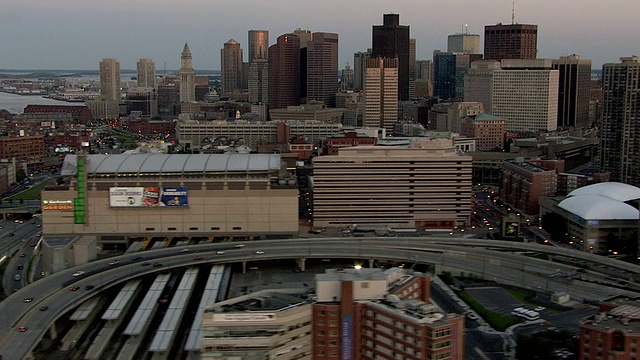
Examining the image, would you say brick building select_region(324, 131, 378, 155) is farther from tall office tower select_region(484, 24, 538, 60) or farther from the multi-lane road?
tall office tower select_region(484, 24, 538, 60)

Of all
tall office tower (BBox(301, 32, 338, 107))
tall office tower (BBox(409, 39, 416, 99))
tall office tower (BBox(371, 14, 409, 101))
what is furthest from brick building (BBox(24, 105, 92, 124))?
tall office tower (BBox(409, 39, 416, 99))

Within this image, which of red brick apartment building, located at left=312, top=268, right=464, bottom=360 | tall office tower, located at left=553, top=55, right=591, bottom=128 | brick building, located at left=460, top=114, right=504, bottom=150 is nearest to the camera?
red brick apartment building, located at left=312, top=268, right=464, bottom=360

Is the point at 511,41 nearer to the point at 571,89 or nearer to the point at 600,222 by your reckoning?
the point at 571,89

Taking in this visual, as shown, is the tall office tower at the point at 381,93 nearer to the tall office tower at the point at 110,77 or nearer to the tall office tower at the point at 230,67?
the tall office tower at the point at 110,77

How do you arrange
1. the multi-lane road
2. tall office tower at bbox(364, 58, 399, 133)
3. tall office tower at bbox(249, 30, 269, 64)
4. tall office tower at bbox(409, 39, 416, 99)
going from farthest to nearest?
tall office tower at bbox(249, 30, 269, 64) → tall office tower at bbox(409, 39, 416, 99) → tall office tower at bbox(364, 58, 399, 133) → the multi-lane road

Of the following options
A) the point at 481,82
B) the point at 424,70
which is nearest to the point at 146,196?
the point at 481,82

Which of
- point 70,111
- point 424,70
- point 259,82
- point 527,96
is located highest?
point 424,70
